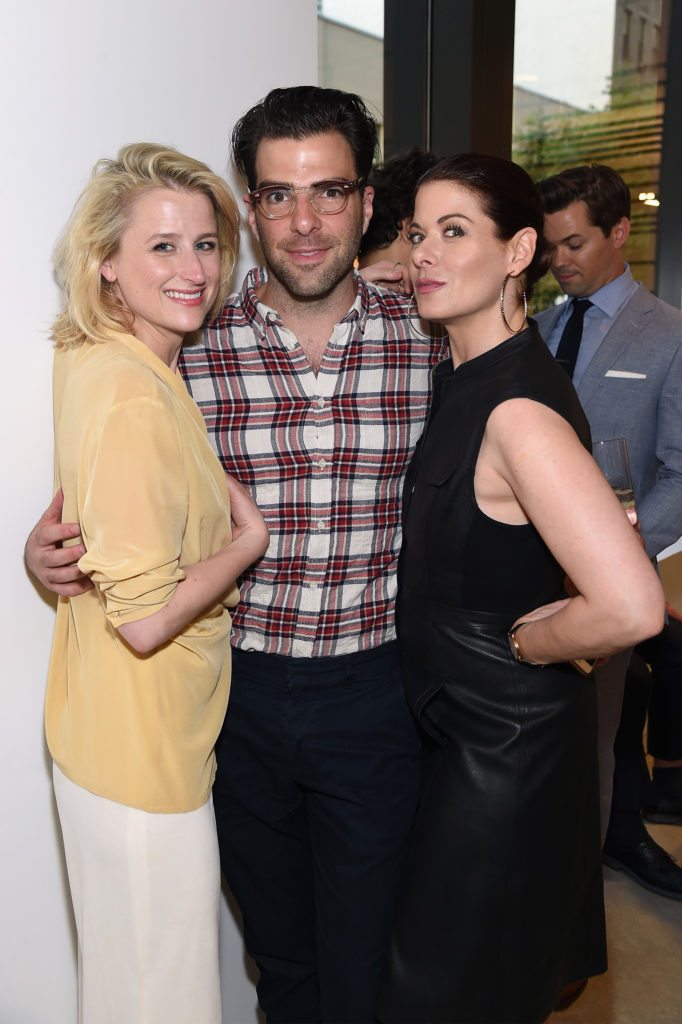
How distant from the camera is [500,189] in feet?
5.63

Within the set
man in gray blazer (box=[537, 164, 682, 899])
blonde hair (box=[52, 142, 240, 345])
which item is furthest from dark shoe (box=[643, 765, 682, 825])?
blonde hair (box=[52, 142, 240, 345])

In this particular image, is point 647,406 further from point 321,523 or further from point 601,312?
point 321,523

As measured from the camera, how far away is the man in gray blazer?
284 cm

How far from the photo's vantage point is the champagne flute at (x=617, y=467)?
2066mm

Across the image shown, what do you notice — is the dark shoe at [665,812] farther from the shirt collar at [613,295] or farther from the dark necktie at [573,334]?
the shirt collar at [613,295]

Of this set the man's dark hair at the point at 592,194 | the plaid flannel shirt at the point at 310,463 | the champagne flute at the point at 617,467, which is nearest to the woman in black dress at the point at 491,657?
the plaid flannel shirt at the point at 310,463

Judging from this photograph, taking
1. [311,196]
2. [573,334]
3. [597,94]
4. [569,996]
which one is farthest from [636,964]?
[597,94]

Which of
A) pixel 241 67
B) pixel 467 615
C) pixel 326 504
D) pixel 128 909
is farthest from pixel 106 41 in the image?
pixel 128 909

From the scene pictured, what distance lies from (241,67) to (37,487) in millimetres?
1014

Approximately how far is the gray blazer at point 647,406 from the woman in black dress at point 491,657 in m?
1.19

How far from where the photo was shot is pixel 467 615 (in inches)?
65.9

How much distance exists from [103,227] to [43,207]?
142 mm

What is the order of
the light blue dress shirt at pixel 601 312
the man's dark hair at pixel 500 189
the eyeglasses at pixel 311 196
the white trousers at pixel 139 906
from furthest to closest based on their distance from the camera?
the light blue dress shirt at pixel 601 312
the eyeglasses at pixel 311 196
the man's dark hair at pixel 500 189
the white trousers at pixel 139 906

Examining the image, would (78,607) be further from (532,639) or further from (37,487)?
(532,639)
